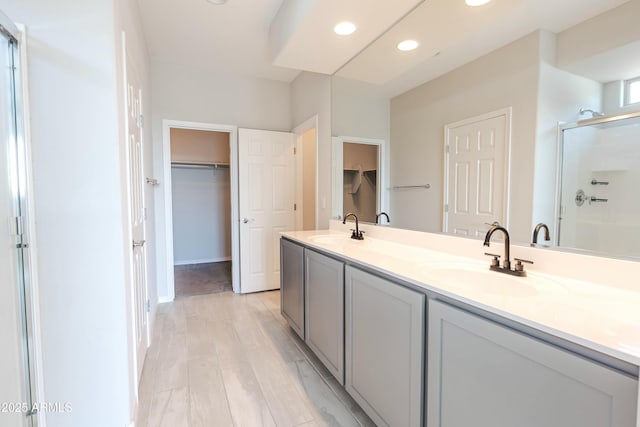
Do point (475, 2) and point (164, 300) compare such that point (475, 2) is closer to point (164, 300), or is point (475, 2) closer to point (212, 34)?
point (212, 34)

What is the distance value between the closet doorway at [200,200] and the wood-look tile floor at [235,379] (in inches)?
90.1

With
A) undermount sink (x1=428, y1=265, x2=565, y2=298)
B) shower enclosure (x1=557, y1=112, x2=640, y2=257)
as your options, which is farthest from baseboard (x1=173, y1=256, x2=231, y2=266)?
shower enclosure (x1=557, y1=112, x2=640, y2=257)

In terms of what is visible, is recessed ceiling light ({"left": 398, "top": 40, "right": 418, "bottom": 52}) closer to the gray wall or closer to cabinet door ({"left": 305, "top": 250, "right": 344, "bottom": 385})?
cabinet door ({"left": 305, "top": 250, "right": 344, "bottom": 385})

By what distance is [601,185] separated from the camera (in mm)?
1229

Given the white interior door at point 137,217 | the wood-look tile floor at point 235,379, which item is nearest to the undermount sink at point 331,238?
the wood-look tile floor at point 235,379

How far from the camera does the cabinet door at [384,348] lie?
121 centimetres

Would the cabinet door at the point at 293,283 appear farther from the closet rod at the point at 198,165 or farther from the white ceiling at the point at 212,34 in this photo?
the closet rod at the point at 198,165

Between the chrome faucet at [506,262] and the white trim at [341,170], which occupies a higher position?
the white trim at [341,170]

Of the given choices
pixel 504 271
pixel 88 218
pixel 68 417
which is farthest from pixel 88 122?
pixel 504 271

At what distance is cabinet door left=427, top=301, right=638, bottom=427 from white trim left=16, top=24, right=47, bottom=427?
1.71 metres

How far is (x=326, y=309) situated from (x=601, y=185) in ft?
4.96

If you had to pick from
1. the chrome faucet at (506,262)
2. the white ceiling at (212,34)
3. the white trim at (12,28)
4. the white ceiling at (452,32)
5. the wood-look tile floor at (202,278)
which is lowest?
the wood-look tile floor at (202,278)

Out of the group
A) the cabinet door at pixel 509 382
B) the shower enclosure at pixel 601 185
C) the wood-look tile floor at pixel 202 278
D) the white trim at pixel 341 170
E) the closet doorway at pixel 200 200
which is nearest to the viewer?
the cabinet door at pixel 509 382

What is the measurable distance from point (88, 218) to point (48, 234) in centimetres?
17
